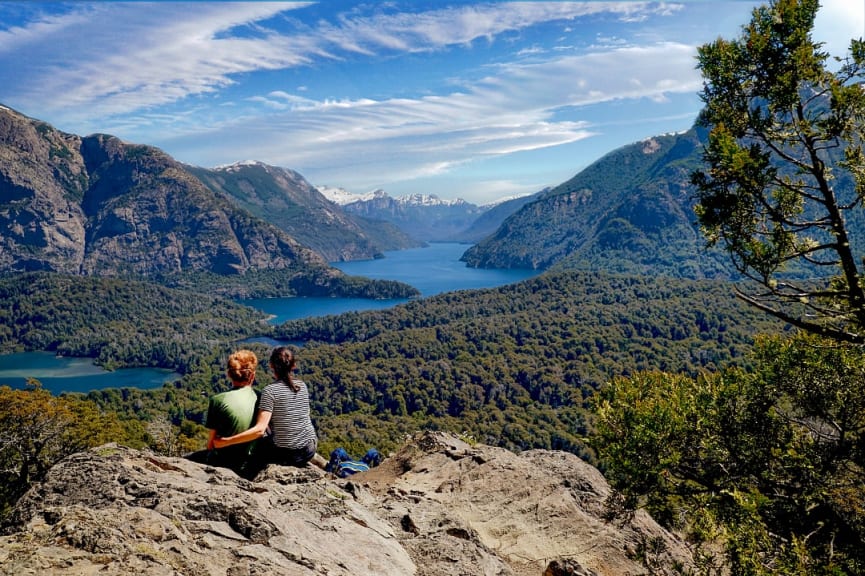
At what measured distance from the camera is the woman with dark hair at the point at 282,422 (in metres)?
7.84

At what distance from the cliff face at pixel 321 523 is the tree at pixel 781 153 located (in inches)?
218

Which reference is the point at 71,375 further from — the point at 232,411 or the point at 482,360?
the point at 232,411

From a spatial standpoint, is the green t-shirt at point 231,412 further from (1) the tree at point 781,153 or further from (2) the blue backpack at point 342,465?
(1) the tree at point 781,153

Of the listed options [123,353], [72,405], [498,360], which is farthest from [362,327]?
[72,405]

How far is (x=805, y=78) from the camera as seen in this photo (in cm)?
776

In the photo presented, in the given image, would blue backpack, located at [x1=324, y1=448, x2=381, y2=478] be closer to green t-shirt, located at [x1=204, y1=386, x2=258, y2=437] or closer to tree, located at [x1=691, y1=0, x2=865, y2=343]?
green t-shirt, located at [x1=204, y1=386, x2=258, y2=437]

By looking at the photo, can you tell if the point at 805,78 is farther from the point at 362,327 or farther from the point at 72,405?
the point at 362,327

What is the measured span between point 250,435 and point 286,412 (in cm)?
69

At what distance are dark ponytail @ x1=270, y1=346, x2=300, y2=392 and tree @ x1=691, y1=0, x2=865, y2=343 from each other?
7565 mm

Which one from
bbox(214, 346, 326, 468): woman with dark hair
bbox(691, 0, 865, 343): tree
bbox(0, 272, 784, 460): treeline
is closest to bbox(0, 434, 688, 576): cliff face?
bbox(214, 346, 326, 468): woman with dark hair

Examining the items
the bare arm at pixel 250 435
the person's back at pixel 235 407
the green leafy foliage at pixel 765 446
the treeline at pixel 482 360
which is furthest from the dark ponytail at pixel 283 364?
the treeline at pixel 482 360

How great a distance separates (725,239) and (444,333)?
15649 cm

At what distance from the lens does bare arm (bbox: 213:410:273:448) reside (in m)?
7.67

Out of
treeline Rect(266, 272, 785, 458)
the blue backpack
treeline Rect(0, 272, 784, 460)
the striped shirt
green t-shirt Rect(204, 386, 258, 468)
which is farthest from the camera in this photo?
treeline Rect(266, 272, 785, 458)
